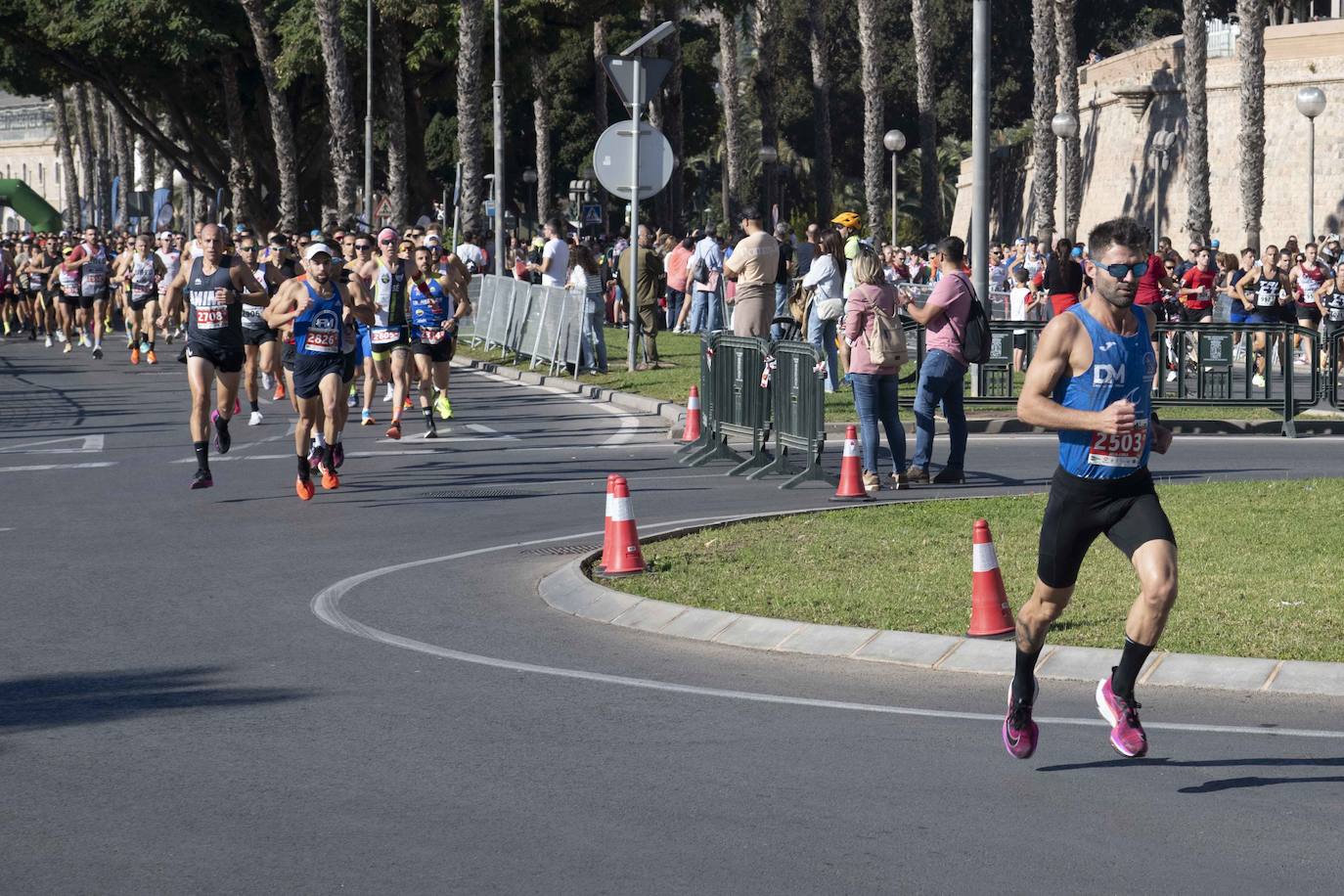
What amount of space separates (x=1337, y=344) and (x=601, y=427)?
7380 millimetres

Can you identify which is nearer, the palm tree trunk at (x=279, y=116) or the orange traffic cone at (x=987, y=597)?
the orange traffic cone at (x=987, y=597)

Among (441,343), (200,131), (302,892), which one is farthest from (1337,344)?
(200,131)

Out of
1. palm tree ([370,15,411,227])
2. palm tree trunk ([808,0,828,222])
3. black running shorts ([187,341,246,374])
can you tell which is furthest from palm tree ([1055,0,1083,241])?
black running shorts ([187,341,246,374])

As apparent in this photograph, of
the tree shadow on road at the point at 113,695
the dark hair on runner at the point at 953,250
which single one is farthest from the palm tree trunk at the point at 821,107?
the tree shadow on road at the point at 113,695

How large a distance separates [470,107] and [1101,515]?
33.8m

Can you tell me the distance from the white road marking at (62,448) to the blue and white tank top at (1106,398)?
517 inches

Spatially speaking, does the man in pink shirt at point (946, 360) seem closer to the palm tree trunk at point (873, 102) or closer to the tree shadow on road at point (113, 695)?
the tree shadow on road at point (113, 695)

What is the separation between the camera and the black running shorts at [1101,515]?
6.73 meters

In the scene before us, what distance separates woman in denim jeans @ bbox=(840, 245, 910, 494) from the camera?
14570mm

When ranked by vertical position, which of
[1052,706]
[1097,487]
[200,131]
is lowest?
[1052,706]

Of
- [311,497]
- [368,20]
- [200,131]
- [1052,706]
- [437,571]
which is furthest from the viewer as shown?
[200,131]

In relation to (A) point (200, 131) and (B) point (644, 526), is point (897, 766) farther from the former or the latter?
(A) point (200, 131)

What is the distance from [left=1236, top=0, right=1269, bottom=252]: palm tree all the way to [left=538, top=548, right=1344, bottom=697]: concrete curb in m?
32.8

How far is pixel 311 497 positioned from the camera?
48.2 feet
